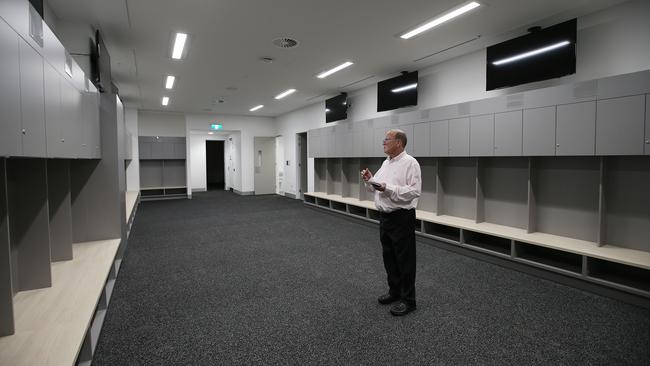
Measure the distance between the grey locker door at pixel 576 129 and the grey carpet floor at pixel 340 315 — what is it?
4.86ft

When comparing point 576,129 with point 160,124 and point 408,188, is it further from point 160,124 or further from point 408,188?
point 160,124

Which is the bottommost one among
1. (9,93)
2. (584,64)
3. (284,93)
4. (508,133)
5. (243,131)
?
(9,93)

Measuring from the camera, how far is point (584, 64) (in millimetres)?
3953

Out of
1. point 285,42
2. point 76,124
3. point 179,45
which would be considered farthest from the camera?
point 179,45

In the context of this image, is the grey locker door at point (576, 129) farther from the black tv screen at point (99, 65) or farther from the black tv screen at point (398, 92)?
the black tv screen at point (99, 65)

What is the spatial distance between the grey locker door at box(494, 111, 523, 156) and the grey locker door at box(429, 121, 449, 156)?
0.82 meters

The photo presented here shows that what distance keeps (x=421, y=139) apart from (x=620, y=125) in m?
2.65

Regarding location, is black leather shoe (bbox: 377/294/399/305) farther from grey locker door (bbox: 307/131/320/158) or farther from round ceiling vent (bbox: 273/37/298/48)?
grey locker door (bbox: 307/131/320/158)

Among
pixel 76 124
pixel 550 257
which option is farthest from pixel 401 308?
pixel 76 124

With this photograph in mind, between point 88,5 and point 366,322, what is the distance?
171 inches

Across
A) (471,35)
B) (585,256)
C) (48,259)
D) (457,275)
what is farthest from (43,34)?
(585,256)

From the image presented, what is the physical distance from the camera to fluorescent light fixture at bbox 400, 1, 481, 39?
371cm

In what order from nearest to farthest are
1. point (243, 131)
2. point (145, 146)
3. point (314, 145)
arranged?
point (314, 145), point (145, 146), point (243, 131)

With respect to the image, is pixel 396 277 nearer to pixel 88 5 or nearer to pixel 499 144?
pixel 499 144
